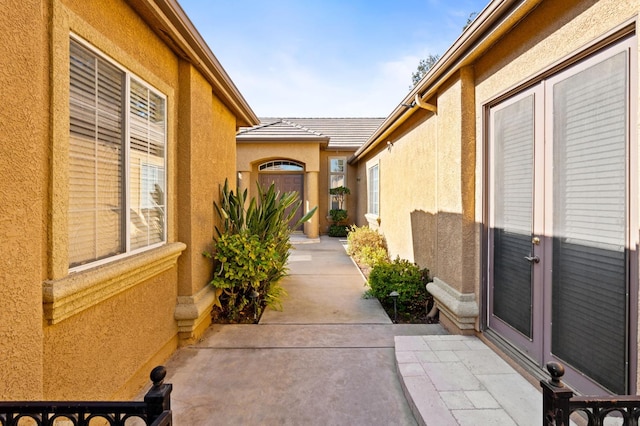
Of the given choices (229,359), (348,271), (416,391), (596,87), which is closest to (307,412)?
(416,391)

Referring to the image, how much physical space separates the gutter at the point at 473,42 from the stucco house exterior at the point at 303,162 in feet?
23.1

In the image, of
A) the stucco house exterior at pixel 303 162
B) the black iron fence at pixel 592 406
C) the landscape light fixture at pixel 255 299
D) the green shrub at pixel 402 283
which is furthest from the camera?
the stucco house exterior at pixel 303 162

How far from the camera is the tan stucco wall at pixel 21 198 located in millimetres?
1706

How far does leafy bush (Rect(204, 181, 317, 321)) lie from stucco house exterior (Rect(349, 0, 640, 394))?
2640 mm

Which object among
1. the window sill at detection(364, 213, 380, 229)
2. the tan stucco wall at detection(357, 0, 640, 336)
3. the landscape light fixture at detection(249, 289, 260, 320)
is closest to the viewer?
the tan stucco wall at detection(357, 0, 640, 336)

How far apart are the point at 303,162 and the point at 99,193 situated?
33.8ft

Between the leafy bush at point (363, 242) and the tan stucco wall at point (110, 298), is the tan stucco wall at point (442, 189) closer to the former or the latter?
the leafy bush at point (363, 242)

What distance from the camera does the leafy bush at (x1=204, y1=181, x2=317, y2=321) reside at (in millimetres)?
4777

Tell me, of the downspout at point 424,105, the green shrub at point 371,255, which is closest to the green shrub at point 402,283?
the green shrub at point 371,255

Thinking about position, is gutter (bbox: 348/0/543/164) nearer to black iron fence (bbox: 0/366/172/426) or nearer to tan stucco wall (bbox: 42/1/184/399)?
tan stucco wall (bbox: 42/1/184/399)

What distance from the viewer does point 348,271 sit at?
317 inches

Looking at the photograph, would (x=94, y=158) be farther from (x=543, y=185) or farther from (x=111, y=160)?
(x=543, y=185)

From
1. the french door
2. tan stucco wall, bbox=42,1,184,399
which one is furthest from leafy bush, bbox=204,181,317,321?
the french door

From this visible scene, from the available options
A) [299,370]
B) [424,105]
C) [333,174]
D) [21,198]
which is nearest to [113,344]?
[21,198]
